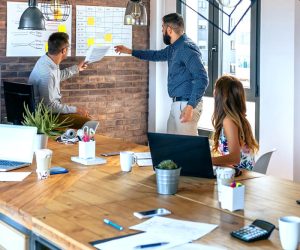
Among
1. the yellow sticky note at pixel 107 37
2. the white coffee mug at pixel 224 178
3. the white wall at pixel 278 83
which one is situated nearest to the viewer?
the white coffee mug at pixel 224 178

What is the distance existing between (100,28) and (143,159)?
3643 millimetres

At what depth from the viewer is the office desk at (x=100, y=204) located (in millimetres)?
2258

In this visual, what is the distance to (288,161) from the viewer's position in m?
5.59

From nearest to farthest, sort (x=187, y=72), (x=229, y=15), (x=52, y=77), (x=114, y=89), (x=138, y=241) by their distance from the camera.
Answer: (x=138, y=241)
(x=187, y=72)
(x=52, y=77)
(x=229, y=15)
(x=114, y=89)

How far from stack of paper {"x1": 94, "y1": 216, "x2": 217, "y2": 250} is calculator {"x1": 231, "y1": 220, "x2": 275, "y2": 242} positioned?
12cm

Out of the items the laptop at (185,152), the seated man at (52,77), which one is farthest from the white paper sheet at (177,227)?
the seated man at (52,77)

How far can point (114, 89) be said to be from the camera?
7.26 metres

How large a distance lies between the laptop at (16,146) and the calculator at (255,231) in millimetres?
1592

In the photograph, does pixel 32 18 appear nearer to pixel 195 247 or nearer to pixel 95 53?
pixel 95 53

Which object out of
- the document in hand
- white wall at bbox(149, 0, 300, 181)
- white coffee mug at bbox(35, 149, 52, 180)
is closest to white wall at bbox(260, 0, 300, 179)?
white wall at bbox(149, 0, 300, 181)

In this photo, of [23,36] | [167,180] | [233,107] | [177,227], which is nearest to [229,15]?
[23,36]

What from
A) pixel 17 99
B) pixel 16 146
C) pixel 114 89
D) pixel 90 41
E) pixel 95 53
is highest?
pixel 90 41

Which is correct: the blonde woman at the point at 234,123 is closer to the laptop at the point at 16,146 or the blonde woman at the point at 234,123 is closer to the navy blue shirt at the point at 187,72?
the laptop at the point at 16,146

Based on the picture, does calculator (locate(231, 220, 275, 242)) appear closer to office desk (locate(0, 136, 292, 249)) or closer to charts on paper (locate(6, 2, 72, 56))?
office desk (locate(0, 136, 292, 249))
